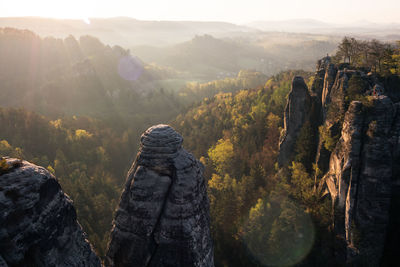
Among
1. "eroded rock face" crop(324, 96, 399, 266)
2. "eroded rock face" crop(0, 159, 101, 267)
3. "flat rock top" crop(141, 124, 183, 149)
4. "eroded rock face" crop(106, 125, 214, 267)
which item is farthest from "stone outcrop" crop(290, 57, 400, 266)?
"eroded rock face" crop(0, 159, 101, 267)

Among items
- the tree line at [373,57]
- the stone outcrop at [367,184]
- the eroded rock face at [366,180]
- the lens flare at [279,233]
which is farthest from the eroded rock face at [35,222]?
the tree line at [373,57]

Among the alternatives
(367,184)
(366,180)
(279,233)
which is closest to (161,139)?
(366,180)

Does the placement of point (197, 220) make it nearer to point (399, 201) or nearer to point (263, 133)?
point (399, 201)

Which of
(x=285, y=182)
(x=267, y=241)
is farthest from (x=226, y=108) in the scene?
(x=267, y=241)

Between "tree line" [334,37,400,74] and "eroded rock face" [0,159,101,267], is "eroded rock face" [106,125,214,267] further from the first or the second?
"tree line" [334,37,400,74]

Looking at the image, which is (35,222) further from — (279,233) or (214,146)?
(214,146)
